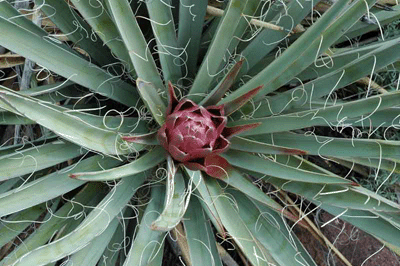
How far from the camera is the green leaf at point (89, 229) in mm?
1046

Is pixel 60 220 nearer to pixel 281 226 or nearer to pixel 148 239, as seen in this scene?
pixel 148 239

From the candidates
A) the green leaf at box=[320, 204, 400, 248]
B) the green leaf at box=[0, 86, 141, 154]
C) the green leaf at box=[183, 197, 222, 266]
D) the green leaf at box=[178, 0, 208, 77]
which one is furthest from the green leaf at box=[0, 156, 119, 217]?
the green leaf at box=[320, 204, 400, 248]

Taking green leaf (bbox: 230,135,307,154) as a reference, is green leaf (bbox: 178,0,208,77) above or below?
above

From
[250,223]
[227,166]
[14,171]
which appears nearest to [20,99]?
[14,171]

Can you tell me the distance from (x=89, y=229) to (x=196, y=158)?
269 mm

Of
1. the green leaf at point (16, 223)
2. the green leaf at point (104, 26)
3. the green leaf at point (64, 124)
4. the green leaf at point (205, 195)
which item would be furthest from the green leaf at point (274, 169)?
the green leaf at point (16, 223)

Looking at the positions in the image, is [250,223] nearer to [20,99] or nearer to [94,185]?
[94,185]

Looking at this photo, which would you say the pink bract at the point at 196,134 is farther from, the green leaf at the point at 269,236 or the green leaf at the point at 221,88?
the green leaf at the point at 269,236

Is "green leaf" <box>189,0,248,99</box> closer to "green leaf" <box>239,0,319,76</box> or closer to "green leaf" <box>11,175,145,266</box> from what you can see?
"green leaf" <box>239,0,319,76</box>

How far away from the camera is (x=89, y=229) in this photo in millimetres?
1108

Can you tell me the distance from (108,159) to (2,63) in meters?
0.47

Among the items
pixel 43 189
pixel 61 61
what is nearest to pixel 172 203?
pixel 43 189

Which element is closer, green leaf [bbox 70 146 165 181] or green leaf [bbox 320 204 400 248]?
green leaf [bbox 70 146 165 181]

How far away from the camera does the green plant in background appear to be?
3.62 ft
